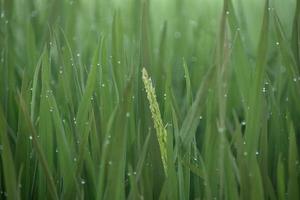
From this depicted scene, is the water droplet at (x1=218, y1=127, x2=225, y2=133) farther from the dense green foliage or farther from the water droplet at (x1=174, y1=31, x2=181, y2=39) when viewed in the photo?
the water droplet at (x1=174, y1=31, x2=181, y2=39)

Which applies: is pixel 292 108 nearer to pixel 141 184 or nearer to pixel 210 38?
pixel 141 184

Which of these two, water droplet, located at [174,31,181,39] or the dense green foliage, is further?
water droplet, located at [174,31,181,39]


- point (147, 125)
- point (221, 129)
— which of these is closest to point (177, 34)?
point (147, 125)

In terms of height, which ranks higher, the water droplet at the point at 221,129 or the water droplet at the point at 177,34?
the water droplet at the point at 177,34

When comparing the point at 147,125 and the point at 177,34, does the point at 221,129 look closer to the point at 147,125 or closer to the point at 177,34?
the point at 147,125

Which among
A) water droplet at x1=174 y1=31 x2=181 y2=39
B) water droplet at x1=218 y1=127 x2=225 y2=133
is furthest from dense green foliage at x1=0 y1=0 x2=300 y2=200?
water droplet at x1=174 y1=31 x2=181 y2=39

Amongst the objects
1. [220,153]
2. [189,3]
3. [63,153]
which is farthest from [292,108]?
[189,3]

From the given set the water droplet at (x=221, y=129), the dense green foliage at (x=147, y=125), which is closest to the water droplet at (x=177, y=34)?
the dense green foliage at (x=147, y=125)

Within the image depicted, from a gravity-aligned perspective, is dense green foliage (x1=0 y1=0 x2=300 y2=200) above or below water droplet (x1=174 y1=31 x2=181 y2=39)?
below

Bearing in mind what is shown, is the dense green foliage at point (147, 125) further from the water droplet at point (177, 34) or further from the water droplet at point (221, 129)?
the water droplet at point (177, 34)
